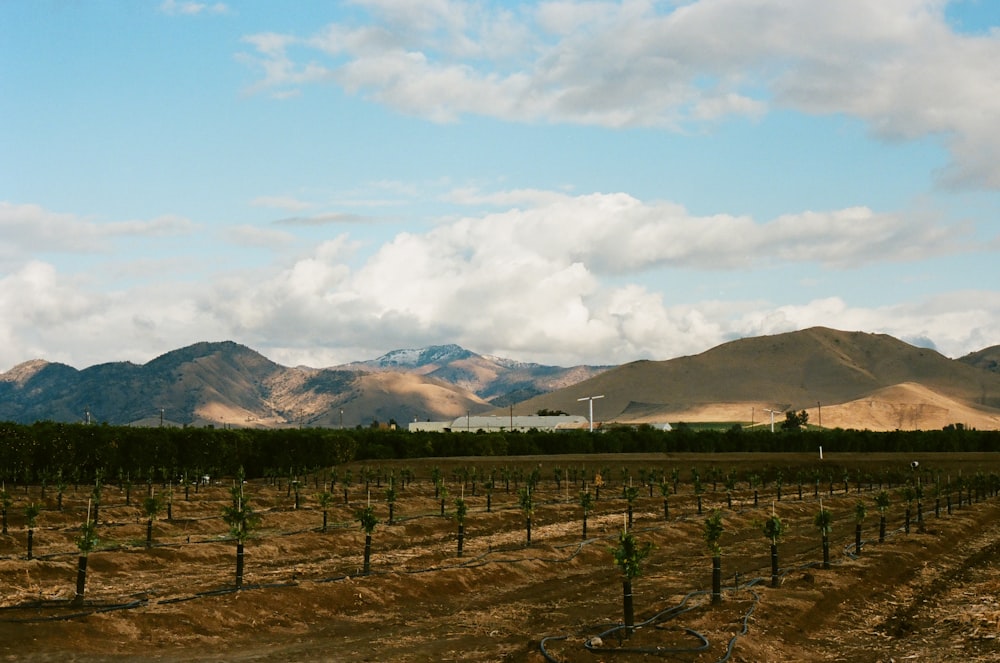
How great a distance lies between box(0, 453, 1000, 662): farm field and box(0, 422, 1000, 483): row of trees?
21462mm

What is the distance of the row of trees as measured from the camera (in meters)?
85.6

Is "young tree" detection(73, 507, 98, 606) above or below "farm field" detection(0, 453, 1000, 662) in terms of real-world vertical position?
above

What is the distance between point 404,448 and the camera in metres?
122

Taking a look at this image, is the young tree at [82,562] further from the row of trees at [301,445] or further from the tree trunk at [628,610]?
the row of trees at [301,445]

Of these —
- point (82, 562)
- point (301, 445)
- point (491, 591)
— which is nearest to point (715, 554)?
point (491, 591)

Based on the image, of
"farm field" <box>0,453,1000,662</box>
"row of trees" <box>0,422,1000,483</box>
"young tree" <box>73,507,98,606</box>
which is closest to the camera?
"farm field" <box>0,453,1000,662</box>

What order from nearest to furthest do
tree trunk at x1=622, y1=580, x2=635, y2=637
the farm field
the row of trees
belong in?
tree trunk at x1=622, y1=580, x2=635, y2=637 < the farm field < the row of trees

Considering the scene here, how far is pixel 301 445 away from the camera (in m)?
108

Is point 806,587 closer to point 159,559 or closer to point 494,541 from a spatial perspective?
point 494,541

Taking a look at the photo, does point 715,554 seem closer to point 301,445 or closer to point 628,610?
point 628,610

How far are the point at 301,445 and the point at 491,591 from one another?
251ft

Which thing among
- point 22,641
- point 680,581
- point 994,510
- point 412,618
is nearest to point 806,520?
point 994,510

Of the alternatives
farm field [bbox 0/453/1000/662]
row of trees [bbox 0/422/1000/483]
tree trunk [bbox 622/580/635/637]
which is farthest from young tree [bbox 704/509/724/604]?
row of trees [bbox 0/422/1000/483]

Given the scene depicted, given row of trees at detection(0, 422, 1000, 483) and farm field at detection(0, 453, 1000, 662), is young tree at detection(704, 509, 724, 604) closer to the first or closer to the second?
farm field at detection(0, 453, 1000, 662)
